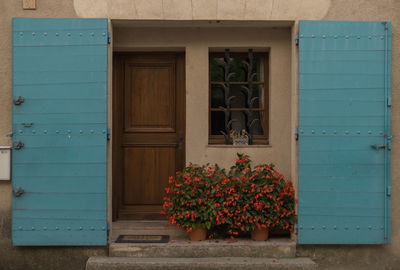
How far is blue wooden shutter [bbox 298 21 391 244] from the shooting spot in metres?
4.52

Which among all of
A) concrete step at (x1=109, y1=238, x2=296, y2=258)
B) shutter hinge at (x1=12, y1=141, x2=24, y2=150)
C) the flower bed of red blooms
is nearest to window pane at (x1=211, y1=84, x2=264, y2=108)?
the flower bed of red blooms

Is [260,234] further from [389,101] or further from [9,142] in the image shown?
[9,142]

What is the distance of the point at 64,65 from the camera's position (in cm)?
447

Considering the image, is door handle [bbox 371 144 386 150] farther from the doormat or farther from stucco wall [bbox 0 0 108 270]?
stucco wall [bbox 0 0 108 270]

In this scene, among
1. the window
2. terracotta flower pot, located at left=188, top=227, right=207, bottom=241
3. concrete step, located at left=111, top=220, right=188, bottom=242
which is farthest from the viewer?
the window

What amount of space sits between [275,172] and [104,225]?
2.01 metres

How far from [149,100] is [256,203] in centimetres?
193

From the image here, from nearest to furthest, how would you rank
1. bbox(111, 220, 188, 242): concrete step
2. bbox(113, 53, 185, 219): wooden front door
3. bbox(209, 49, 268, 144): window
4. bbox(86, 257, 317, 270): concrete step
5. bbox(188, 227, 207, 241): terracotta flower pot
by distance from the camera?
→ bbox(86, 257, 317, 270): concrete step < bbox(188, 227, 207, 241): terracotta flower pot < bbox(111, 220, 188, 242): concrete step < bbox(209, 49, 268, 144): window < bbox(113, 53, 185, 219): wooden front door

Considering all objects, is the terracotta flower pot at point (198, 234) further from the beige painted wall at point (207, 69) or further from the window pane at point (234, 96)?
the window pane at point (234, 96)

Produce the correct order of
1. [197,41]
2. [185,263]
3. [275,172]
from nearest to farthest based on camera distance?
[185,263]
[275,172]
[197,41]

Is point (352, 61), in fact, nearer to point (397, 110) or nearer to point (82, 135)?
point (397, 110)

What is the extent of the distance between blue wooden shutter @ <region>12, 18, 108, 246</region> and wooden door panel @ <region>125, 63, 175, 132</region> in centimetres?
83

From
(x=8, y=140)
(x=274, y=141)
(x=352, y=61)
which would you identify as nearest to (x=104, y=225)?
(x=8, y=140)

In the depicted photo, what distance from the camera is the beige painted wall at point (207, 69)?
5.00 metres
